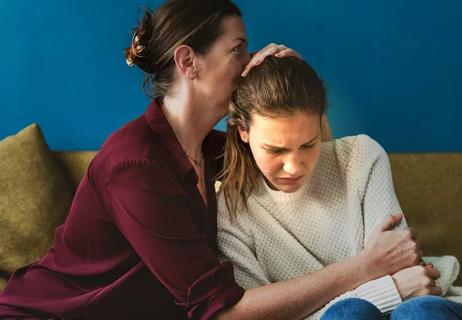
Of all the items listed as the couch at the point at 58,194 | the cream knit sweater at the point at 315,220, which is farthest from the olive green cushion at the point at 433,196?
the cream knit sweater at the point at 315,220

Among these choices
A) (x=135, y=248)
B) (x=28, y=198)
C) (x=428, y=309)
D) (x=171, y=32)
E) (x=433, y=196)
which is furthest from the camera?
(x=28, y=198)

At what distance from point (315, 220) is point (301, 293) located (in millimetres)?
198

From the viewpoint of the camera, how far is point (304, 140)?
133 cm

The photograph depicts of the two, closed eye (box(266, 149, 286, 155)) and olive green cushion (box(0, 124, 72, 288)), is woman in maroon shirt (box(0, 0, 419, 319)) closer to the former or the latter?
closed eye (box(266, 149, 286, 155))

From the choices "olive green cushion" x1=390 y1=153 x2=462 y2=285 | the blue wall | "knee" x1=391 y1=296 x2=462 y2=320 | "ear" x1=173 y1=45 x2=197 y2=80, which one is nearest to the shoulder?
"ear" x1=173 y1=45 x2=197 y2=80

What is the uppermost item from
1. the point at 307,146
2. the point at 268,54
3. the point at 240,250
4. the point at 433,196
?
the point at 268,54

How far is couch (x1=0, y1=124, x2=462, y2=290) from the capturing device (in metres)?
1.84

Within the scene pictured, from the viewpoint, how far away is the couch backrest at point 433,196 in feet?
6.02

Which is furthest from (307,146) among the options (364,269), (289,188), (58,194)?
(58,194)

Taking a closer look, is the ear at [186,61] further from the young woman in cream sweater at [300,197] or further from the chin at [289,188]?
the chin at [289,188]

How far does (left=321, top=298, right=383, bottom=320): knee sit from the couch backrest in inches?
28.7

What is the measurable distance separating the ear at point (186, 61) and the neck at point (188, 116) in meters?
0.05

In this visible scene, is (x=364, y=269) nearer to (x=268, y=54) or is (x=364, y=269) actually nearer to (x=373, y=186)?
(x=373, y=186)

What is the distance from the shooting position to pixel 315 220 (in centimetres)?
149
